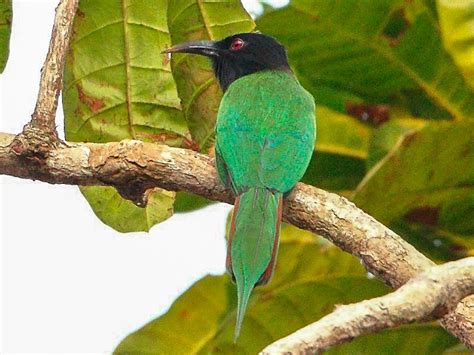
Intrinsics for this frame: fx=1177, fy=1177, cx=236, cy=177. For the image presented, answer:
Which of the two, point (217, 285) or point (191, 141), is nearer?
point (191, 141)

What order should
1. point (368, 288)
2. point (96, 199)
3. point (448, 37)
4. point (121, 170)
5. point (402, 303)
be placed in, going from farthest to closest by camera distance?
1. point (368, 288)
2. point (448, 37)
3. point (96, 199)
4. point (121, 170)
5. point (402, 303)

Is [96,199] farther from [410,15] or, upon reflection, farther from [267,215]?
[410,15]

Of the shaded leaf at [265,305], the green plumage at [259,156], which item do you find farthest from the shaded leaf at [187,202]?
the green plumage at [259,156]

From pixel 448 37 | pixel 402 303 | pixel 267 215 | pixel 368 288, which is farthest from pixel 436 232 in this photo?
pixel 402 303

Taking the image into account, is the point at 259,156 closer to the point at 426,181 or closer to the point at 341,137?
the point at 426,181

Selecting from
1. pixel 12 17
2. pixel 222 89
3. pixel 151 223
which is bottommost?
pixel 151 223

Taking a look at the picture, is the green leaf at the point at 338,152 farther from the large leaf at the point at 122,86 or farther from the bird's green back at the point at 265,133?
the large leaf at the point at 122,86

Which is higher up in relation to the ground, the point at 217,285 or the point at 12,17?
the point at 12,17

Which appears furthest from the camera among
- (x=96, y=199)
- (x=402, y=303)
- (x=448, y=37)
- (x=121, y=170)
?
(x=448, y=37)

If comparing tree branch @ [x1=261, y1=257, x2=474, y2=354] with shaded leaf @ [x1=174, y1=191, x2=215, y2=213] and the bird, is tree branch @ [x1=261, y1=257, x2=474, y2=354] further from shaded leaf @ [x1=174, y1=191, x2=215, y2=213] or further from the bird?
shaded leaf @ [x1=174, y1=191, x2=215, y2=213]
